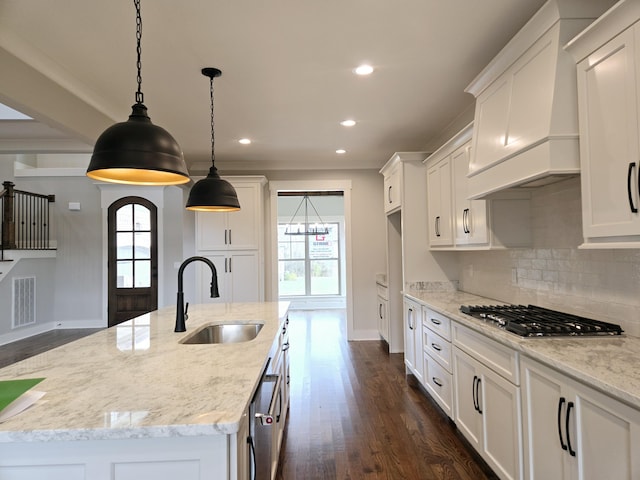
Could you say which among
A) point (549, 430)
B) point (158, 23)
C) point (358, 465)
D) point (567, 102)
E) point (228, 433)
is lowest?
point (358, 465)

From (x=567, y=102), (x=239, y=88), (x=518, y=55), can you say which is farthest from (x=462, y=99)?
(x=239, y=88)

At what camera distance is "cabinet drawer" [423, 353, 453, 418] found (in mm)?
2721

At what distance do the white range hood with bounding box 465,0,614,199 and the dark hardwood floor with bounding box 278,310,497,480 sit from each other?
70.3 inches

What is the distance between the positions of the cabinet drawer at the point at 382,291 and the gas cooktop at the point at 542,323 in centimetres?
240

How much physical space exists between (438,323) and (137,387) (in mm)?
2317

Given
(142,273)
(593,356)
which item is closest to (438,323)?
(593,356)

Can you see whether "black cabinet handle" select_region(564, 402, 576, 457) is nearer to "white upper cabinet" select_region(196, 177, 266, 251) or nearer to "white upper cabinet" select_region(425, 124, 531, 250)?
"white upper cabinet" select_region(425, 124, 531, 250)

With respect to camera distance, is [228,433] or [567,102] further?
[567,102]

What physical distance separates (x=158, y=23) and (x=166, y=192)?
4961 millimetres

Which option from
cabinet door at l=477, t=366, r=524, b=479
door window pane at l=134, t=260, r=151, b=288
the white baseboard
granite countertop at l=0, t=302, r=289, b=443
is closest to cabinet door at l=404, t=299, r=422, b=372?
cabinet door at l=477, t=366, r=524, b=479

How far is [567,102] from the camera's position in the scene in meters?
1.70

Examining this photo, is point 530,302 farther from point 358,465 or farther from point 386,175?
point 386,175

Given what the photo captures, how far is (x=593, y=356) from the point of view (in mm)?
1465

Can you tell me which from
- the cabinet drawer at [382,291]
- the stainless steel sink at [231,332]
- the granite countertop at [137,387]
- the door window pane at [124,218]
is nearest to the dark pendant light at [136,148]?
the granite countertop at [137,387]
